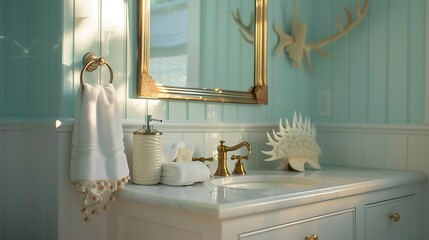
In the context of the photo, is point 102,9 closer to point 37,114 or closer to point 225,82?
point 37,114

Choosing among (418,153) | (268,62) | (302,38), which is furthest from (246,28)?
(418,153)

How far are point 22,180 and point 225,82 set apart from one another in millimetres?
908

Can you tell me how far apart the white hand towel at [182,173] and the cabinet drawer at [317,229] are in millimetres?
341

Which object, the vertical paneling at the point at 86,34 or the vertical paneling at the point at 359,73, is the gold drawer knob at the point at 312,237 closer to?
the vertical paneling at the point at 86,34

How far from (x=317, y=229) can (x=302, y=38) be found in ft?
3.72

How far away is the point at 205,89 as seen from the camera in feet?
7.13

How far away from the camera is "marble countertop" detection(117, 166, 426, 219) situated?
1.43 metres

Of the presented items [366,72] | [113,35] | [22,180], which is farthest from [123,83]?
[366,72]

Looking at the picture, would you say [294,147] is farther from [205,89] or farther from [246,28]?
[246,28]

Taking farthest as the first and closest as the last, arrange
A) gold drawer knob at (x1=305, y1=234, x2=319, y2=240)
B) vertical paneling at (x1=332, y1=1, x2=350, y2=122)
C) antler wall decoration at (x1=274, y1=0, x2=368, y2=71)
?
vertical paneling at (x1=332, y1=1, x2=350, y2=122)
antler wall decoration at (x1=274, y1=0, x2=368, y2=71)
gold drawer knob at (x1=305, y1=234, x2=319, y2=240)

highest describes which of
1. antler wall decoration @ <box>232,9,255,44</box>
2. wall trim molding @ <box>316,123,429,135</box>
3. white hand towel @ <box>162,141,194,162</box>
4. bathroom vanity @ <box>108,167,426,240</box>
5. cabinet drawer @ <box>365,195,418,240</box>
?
antler wall decoration @ <box>232,9,255,44</box>

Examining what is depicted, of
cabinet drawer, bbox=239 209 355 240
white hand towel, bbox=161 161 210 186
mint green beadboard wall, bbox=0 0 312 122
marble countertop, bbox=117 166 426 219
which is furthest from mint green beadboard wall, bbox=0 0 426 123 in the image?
cabinet drawer, bbox=239 209 355 240

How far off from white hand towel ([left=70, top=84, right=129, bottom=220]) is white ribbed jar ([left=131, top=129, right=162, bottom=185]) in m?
Result: 0.10

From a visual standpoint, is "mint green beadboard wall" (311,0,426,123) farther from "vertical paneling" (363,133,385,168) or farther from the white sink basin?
the white sink basin
